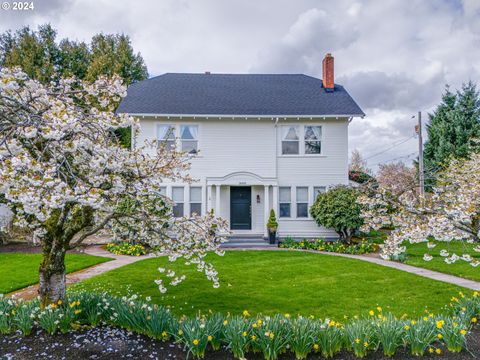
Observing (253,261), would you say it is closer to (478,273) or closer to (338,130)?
(478,273)

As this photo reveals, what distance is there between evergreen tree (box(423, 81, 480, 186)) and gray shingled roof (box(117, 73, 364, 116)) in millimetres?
8299

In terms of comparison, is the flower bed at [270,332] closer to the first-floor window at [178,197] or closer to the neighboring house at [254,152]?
the neighboring house at [254,152]

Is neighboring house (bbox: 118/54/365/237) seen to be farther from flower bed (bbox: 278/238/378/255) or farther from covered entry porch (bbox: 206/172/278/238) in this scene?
flower bed (bbox: 278/238/378/255)

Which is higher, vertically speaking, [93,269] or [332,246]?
[332,246]

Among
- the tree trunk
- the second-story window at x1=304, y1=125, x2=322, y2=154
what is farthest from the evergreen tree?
the tree trunk

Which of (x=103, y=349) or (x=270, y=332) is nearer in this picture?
(x=270, y=332)

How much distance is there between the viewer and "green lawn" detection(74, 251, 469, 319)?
626 centimetres

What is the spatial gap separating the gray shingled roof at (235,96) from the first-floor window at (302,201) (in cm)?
372

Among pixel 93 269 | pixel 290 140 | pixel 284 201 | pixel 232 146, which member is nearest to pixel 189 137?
pixel 232 146

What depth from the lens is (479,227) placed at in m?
5.46

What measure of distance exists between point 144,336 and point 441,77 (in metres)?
23.7

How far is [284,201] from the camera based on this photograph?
1577 cm

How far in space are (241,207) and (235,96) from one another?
577cm

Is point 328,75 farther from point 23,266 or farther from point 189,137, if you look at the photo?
point 23,266
